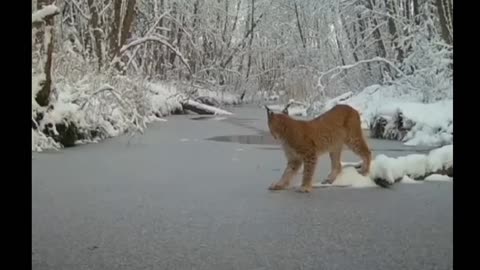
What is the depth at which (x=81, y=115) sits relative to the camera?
5184mm

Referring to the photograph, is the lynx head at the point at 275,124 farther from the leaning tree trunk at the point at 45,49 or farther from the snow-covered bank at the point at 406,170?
the leaning tree trunk at the point at 45,49

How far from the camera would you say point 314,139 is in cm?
284

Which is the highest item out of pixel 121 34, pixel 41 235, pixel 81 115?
pixel 121 34

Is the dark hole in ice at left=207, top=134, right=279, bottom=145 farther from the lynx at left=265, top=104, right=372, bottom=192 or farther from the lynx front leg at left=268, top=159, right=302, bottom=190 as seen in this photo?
the lynx front leg at left=268, top=159, right=302, bottom=190

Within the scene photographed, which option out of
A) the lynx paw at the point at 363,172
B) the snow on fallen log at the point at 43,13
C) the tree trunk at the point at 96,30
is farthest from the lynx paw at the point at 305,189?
the tree trunk at the point at 96,30

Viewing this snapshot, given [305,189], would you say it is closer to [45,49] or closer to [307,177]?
[307,177]

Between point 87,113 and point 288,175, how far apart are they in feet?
9.94

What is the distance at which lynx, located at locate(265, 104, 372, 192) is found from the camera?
109 inches

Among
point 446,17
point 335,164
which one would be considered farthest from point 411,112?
point 335,164

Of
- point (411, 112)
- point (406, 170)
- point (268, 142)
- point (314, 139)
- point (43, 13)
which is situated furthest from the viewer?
point (411, 112)

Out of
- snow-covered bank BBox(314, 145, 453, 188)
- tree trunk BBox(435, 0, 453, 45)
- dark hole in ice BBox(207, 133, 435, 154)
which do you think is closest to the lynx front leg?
snow-covered bank BBox(314, 145, 453, 188)

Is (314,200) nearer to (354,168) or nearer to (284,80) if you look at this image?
(354,168)
